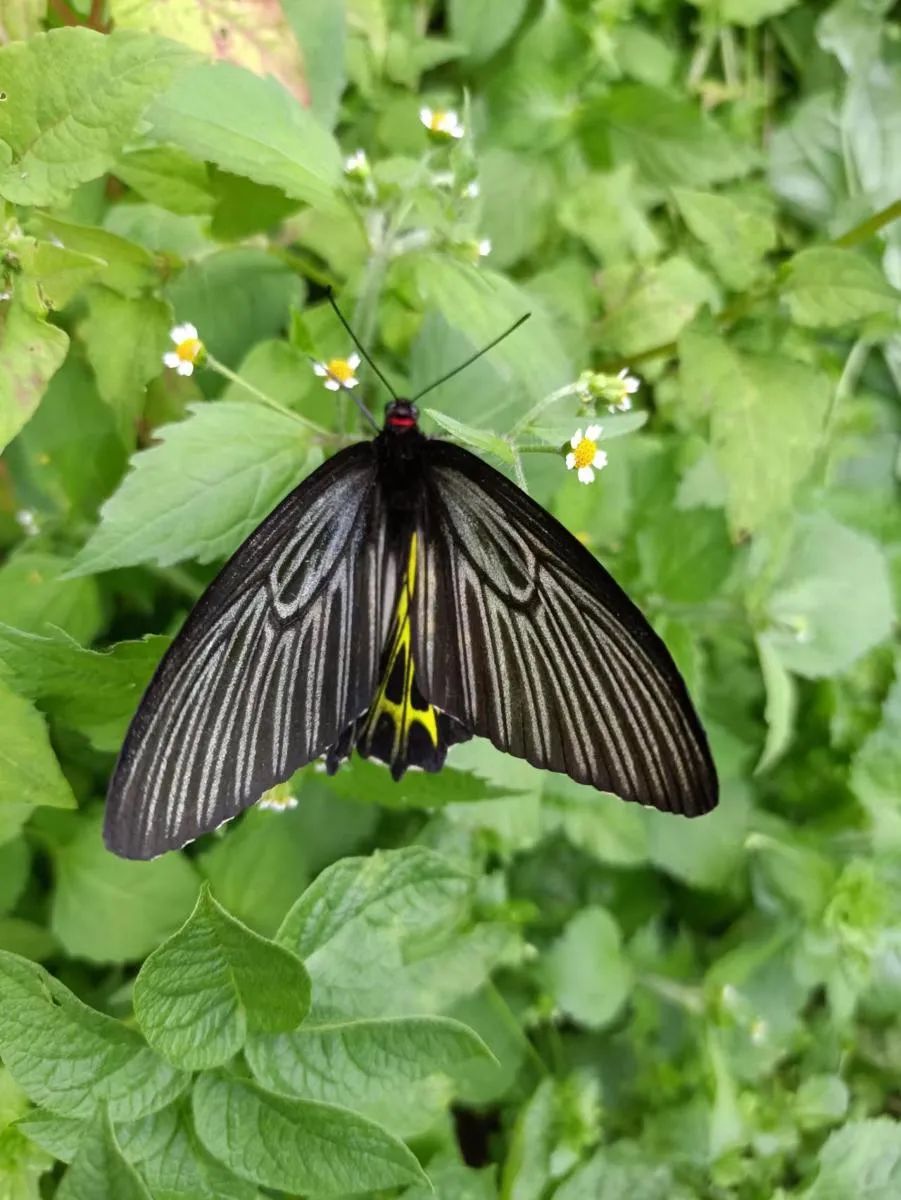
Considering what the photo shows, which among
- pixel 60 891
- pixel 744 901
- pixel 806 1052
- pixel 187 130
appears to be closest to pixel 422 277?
pixel 187 130

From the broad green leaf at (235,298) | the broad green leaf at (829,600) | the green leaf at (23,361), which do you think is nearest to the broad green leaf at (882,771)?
the broad green leaf at (829,600)

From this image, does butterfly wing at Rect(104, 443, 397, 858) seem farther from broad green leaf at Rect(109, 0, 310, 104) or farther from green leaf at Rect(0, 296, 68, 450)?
broad green leaf at Rect(109, 0, 310, 104)

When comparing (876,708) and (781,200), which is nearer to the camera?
(876,708)

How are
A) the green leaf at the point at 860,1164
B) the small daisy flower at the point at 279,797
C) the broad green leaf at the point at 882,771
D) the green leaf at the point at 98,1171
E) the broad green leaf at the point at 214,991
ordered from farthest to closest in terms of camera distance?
the broad green leaf at the point at 882,771 → the green leaf at the point at 860,1164 → the small daisy flower at the point at 279,797 → the broad green leaf at the point at 214,991 → the green leaf at the point at 98,1171

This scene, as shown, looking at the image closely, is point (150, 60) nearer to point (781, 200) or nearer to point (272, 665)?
point (272, 665)

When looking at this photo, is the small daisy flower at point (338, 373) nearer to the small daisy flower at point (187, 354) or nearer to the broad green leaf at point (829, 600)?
the small daisy flower at point (187, 354)

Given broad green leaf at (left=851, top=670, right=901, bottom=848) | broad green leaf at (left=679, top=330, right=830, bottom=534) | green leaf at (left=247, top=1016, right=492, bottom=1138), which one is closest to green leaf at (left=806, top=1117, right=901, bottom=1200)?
broad green leaf at (left=851, top=670, right=901, bottom=848)

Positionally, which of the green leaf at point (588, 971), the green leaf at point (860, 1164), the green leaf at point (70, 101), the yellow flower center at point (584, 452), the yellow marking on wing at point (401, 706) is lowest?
the green leaf at point (860, 1164)
